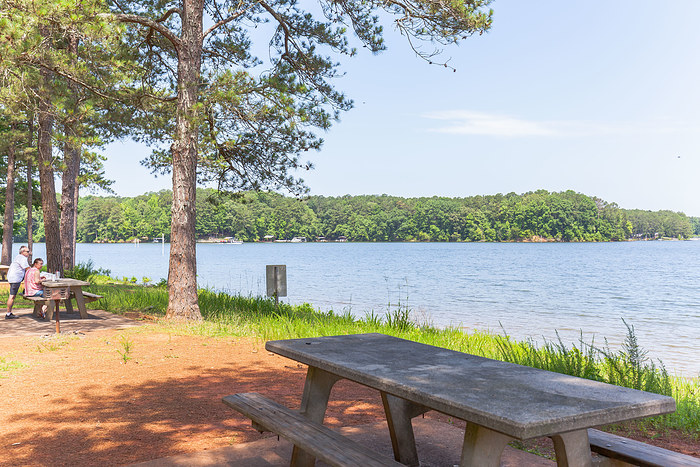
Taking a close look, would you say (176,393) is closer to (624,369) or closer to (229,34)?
(624,369)

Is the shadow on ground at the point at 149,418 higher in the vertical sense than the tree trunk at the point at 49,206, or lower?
lower

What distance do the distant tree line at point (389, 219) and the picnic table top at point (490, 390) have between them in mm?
101968

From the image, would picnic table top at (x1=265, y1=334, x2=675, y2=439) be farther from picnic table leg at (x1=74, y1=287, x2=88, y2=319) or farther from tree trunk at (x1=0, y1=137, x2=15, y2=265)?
tree trunk at (x1=0, y1=137, x2=15, y2=265)

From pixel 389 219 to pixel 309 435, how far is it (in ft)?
373

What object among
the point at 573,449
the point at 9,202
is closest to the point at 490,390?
the point at 573,449

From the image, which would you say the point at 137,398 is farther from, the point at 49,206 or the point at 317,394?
the point at 49,206

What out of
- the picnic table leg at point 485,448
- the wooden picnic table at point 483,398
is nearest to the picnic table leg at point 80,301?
the wooden picnic table at point 483,398

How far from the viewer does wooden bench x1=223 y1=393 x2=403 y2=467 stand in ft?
8.68

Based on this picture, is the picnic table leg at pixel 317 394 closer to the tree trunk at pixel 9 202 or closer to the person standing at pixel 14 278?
the person standing at pixel 14 278

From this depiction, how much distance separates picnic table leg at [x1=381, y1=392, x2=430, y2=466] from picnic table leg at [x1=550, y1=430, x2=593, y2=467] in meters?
1.20

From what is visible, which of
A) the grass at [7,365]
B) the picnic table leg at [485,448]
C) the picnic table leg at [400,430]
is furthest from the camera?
the grass at [7,365]

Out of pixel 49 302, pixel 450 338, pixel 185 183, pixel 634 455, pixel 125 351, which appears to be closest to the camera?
pixel 634 455

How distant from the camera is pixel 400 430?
3.55 metres

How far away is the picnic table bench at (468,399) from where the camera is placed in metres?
2.14
